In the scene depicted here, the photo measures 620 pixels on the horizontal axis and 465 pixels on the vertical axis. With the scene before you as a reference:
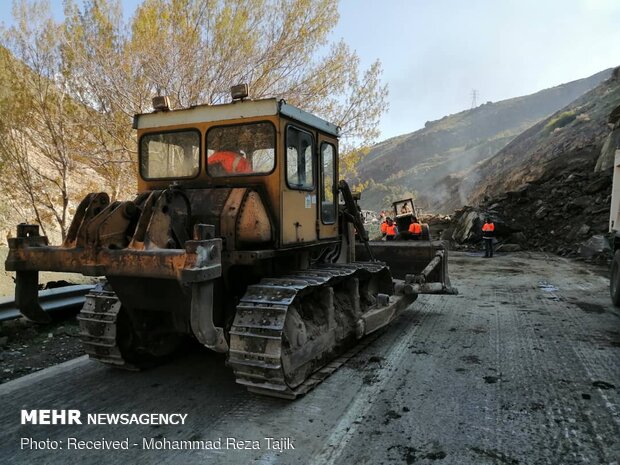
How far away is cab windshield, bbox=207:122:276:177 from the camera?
176 inches

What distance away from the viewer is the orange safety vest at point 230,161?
457 centimetres

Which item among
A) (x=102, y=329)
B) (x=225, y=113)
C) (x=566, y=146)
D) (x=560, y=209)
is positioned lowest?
(x=102, y=329)

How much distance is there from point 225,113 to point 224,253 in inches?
55.4

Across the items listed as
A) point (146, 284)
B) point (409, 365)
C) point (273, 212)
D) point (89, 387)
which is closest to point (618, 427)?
point (409, 365)

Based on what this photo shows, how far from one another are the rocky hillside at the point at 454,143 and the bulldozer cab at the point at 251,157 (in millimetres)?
59701

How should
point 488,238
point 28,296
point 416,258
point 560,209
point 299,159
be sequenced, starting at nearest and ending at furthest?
1. point 28,296
2. point 299,159
3. point 416,258
4. point 488,238
5. point 560,209

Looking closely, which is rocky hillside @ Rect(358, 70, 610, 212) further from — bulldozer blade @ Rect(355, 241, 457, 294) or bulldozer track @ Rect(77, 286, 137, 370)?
bulldozer track @ Rect(77, 286, 137, 370)

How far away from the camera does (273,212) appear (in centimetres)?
446

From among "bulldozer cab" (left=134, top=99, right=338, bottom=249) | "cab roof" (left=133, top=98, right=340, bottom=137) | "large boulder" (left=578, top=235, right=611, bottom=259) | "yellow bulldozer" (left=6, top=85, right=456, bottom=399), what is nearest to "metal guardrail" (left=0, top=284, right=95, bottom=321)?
"yellow bulldozer" (left=6, top=85, right=456, bottom=399)

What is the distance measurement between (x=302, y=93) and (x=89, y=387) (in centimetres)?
965

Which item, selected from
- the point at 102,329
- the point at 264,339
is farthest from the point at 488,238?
the point at 102,329

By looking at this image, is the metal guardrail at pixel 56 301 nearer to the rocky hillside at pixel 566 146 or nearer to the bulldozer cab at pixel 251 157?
the bulldozer cab at pixel 251 157

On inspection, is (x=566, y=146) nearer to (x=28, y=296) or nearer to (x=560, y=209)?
(x=560, y=209)

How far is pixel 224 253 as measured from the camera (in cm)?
417
